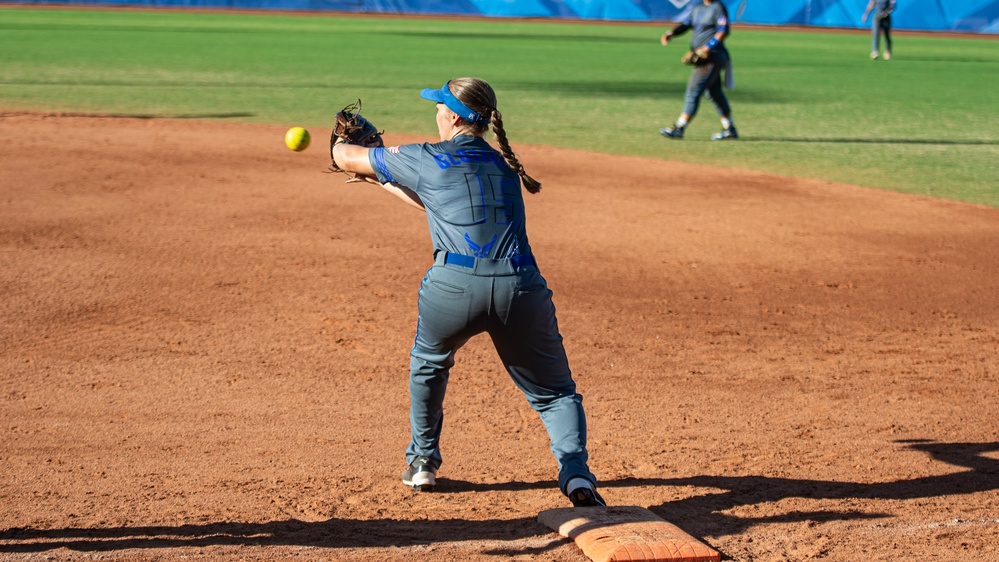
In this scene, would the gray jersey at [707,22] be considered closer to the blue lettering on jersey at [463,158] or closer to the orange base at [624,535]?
the blue lettering on jersey at [463,158]

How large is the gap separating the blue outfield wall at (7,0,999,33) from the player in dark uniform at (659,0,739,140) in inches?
1171

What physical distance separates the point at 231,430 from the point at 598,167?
802 cm

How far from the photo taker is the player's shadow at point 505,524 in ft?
12.9

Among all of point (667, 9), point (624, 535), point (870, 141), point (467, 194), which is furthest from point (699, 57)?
point (667, 9)

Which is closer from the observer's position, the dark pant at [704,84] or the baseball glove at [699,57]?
the baseball glove at [699,57]

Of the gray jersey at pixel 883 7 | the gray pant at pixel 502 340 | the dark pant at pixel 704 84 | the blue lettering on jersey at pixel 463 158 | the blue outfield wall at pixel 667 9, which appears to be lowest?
the gray pant at pixel 502 340

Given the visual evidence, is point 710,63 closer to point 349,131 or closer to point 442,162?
point 349,131

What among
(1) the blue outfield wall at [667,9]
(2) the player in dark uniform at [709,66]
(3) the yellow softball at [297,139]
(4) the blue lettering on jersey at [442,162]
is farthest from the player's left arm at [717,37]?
(1) the blue outfield wall at [667,9]

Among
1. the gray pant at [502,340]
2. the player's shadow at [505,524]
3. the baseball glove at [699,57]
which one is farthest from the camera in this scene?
the baseball glove at [699,57]

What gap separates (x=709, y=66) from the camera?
46.8 ft

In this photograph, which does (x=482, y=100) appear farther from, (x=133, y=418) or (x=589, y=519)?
(x=133, y=418)

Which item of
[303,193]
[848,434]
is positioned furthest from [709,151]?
[848,434]

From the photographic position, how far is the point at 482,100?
13.4 feet

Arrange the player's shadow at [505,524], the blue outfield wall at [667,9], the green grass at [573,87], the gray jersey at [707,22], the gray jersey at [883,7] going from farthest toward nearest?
the blue outfield wall at [667,9] → the gray jersey at [883,7] → the gray jersey at [707,22] → the green grass at [573,87] → the player's shadow at [505,524]
